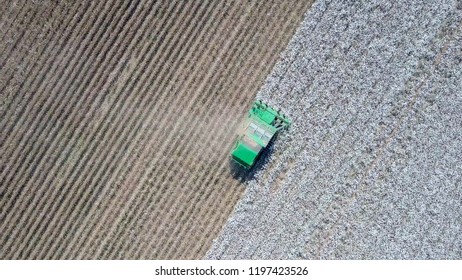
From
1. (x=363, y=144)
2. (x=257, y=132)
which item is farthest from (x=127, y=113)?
(x=363, y=144)

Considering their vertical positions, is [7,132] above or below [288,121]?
below

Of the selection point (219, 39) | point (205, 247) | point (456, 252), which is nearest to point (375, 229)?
point (456, 252)

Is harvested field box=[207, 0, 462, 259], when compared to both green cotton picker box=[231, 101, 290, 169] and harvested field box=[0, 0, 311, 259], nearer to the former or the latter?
green cotton picker box=[231, 101, 290, 169]

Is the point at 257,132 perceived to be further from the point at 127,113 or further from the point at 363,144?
the point at 127,113

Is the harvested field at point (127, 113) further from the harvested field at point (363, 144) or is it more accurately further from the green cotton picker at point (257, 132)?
the harvested field at point (363, 144)

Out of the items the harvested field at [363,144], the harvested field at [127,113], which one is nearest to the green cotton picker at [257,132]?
the harvested field at [363,144]
